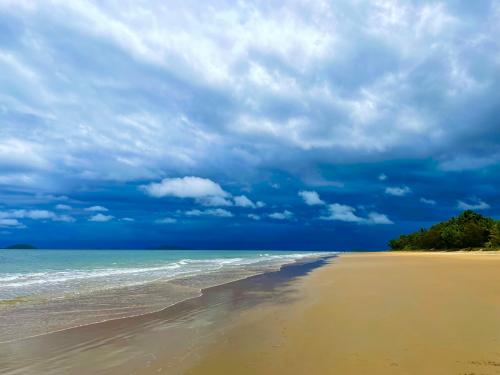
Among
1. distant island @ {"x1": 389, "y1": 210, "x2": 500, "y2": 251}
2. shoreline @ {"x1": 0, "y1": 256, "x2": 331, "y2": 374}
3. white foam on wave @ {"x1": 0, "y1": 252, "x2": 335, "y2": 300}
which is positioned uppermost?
distant island @ {"x1": 389, "y1": 210, "x2": 500, "y2": 251}

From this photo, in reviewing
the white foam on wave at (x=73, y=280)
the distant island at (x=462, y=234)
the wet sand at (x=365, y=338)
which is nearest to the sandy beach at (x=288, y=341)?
the wet sand at (x=365, y=338)

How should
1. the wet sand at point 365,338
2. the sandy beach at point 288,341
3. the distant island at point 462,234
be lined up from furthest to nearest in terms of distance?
the distant island at point 462,234 → the sandy beach at point 288,341 → the wet sand at point 365,338

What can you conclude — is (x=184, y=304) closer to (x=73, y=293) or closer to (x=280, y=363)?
(x=73, y=293)

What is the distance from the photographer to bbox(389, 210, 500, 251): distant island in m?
74.8

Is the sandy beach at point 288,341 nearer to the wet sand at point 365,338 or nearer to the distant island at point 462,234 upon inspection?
the wet sand at point 365,338

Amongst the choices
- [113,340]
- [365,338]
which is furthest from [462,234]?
[113,340]

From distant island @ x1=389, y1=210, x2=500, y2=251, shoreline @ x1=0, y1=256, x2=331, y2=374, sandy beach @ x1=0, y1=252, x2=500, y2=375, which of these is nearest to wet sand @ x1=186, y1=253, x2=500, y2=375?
sandy beach @ x1=0, y1=252, x2=500, y2=375

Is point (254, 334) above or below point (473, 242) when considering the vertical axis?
below

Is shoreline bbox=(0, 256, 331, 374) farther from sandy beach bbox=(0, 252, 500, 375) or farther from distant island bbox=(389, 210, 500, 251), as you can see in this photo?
distant island bbox=(389, 210, 500, 251)

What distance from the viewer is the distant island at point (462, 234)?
7475 cm

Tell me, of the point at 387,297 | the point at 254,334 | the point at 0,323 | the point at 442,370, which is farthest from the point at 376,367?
the point at 0,323

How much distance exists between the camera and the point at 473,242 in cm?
8150

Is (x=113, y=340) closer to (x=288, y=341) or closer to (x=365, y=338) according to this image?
(x=288, y=341)

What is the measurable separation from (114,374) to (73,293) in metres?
13.7
